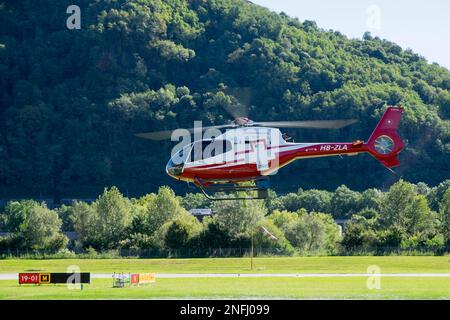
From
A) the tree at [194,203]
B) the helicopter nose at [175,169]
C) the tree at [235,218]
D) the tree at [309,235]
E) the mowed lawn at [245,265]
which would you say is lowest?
the mowed lawn at [245,265]

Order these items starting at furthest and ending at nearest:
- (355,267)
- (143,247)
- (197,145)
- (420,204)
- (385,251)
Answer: (420,204) → (143,247) → (385,251) → (355,267) → (197,145)

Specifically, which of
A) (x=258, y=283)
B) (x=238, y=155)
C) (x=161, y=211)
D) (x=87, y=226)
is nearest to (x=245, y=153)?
(x=238, y=155)

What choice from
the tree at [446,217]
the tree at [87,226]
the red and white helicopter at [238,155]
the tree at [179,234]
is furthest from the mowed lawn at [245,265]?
the red and white helicopter at [238,155]

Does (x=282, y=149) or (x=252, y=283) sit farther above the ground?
(x=282, y=149)

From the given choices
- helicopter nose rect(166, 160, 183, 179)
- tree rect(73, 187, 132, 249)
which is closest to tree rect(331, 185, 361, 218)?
tree rect(73, 187, 132, 249)

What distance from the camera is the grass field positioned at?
4447 cm

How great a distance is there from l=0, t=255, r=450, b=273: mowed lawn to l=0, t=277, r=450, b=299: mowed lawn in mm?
10646

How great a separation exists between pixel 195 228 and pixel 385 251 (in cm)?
1601

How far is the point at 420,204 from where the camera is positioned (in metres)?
101

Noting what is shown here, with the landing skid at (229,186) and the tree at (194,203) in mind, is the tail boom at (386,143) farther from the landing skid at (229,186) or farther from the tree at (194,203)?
the tree at (194,203)

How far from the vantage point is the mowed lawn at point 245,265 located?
214 feet
